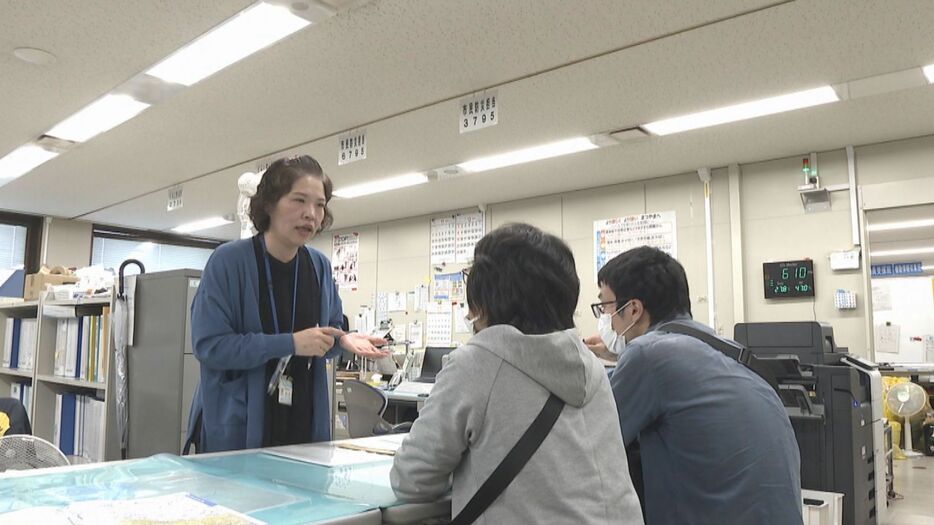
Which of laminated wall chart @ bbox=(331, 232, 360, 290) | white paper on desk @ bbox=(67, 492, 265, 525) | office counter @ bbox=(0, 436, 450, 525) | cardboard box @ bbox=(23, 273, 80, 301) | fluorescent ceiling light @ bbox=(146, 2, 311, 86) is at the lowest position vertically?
office counter @ bbox=(0, 436, 450, 525)

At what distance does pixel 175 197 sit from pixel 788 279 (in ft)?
17.2

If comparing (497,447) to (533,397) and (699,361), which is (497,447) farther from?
(699,361)

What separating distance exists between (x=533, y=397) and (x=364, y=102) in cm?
→ 308

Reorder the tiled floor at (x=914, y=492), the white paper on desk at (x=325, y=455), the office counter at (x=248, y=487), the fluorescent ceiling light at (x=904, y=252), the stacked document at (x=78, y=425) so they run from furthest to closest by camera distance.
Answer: the fluorescent ceiling light at (x=904, y=252), the tiled floor at (x=914, y=492), the stacked document at (x=78, y=425), the white paper on desk at (x=325, y=455), the office counter at (x=248, y=487)

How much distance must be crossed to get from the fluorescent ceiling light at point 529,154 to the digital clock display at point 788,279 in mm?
1640

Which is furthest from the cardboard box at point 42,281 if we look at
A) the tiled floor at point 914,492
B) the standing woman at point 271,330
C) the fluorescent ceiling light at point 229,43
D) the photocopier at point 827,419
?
the tiled floor at point 914,492

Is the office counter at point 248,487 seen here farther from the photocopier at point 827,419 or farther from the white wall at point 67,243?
the white wall at point 67,243

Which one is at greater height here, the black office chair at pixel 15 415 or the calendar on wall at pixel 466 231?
the calendar on wall at pixel 466 231

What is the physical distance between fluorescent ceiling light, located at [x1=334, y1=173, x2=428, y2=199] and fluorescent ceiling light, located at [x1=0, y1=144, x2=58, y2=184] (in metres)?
2.26

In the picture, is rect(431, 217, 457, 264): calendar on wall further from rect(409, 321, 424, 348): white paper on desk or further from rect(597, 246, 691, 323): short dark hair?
rect(597, 246, 691, 323): short dark hair

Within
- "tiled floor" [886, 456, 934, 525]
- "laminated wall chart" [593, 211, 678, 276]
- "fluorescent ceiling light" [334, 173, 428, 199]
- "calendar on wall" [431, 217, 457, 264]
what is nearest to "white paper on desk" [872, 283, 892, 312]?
"tiled floor" [886, 456, 934, 525]

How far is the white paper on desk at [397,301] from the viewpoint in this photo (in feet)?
23.0

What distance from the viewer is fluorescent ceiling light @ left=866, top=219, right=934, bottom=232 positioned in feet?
21.2

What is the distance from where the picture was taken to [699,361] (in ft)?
5.06
